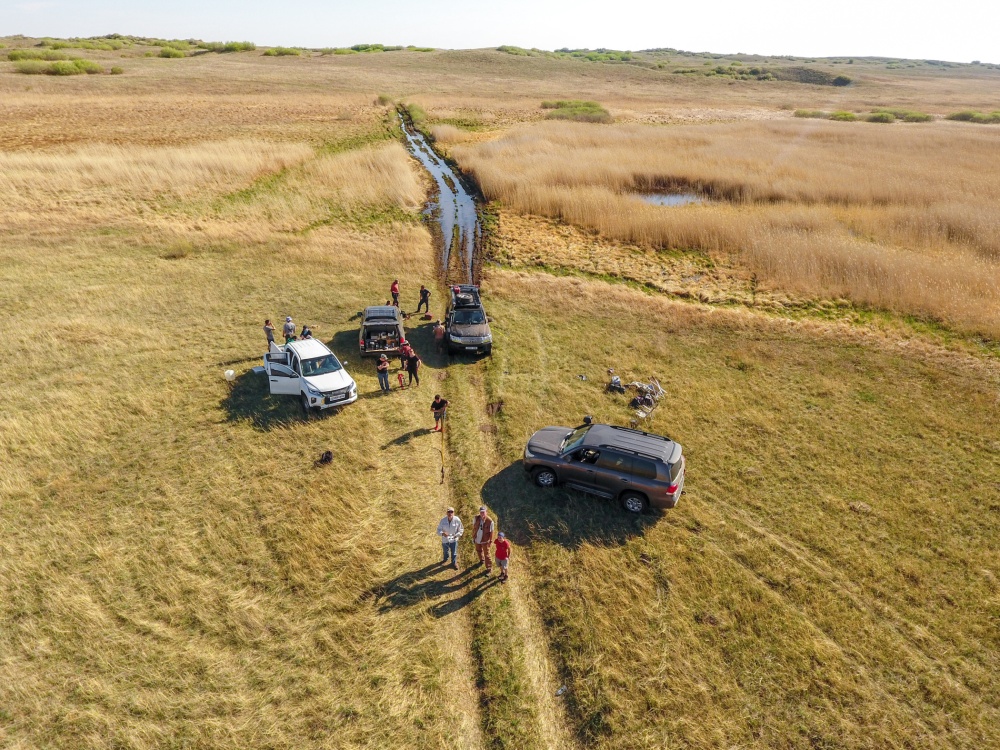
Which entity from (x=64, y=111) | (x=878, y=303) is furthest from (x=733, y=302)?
(x=64, y=111)

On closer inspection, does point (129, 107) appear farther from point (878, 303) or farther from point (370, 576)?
point (878, 303)

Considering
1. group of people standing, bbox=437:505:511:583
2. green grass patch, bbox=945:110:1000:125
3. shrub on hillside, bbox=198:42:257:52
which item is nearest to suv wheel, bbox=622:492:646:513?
group of people standing, bbox=437:505:511:583

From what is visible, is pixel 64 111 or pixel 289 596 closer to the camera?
pixel 289 596

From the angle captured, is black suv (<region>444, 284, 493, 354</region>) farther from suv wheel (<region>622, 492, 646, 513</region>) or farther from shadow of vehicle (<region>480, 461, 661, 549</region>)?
suv wheel (<region>622, 492, 646, 513</region>)

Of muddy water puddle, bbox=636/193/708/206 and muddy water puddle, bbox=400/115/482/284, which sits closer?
muddy water puddle, bbox=400/115/482/284

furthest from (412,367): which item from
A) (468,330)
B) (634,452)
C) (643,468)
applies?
(643,468)

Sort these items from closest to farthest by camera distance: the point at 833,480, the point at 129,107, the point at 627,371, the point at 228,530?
the point at 228,530, the point at 833,480, the point at 627,371, the point at 129,107

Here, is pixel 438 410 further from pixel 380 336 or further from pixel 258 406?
pixel 258 406
